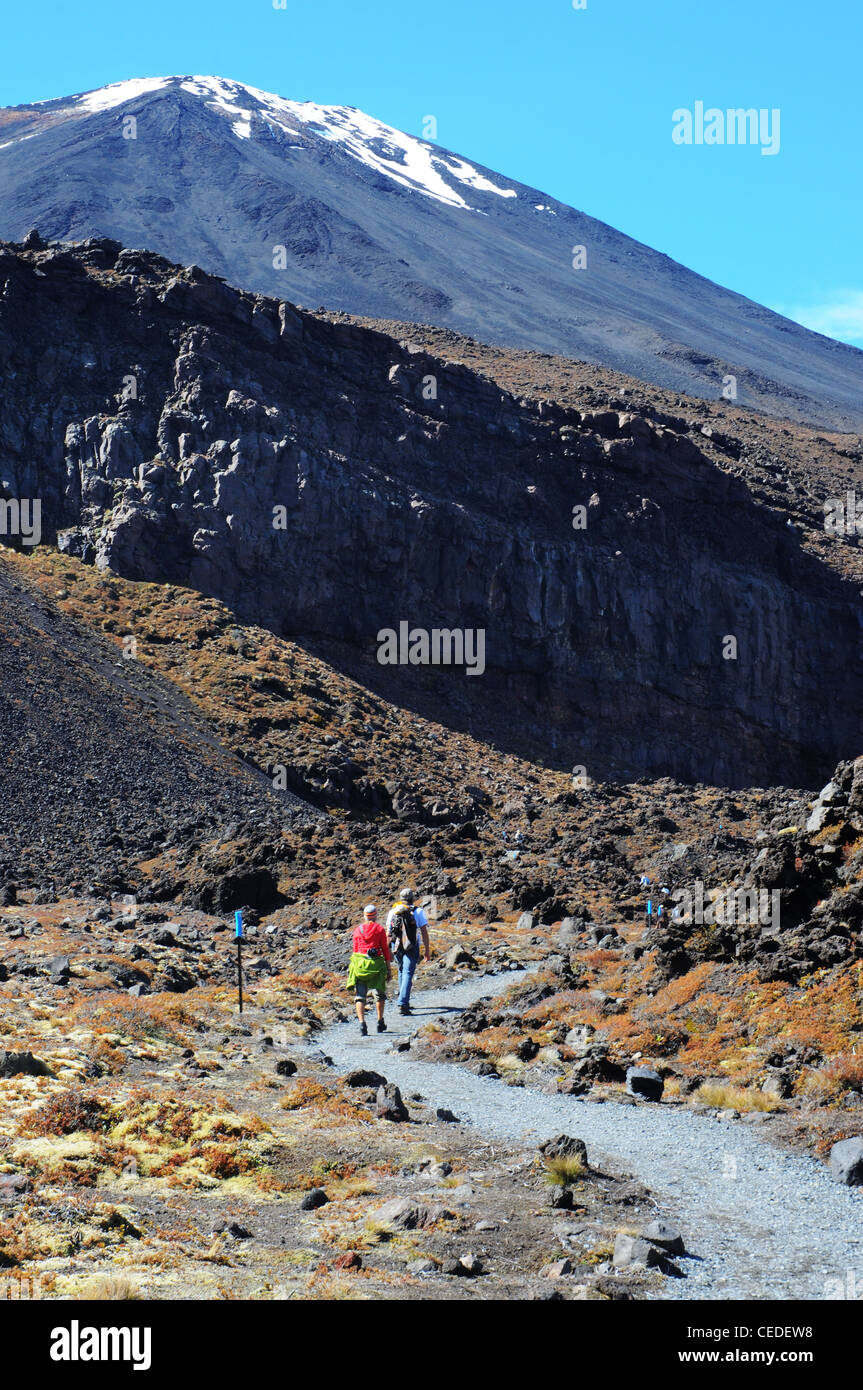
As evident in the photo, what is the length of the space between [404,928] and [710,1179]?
8794 mm

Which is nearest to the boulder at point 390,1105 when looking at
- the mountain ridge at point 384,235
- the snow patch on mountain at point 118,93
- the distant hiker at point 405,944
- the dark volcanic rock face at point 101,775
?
the distant hiker at point 405,944

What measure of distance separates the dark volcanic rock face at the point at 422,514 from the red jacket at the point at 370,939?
34398 millimetres

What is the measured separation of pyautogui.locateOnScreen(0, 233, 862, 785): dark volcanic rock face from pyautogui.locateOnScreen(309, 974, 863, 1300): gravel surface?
39.0m

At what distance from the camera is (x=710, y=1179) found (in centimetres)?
926

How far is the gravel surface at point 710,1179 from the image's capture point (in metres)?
7.14

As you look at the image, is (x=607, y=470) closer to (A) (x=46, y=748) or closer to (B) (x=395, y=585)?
(B) (x=395, y=585)

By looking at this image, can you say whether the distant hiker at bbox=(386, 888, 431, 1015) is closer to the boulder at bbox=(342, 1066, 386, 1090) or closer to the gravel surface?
the gravel surface

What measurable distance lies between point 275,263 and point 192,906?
325 ft

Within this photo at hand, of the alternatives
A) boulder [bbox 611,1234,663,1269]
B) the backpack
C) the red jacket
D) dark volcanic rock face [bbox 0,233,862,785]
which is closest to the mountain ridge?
dark volcanic rock face [bbox 0,233,862,785]

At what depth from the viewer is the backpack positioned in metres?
17.6

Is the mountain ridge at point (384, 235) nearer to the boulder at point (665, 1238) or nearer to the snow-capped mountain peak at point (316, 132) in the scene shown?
the snow-capped mountain peak at point (316, 132)

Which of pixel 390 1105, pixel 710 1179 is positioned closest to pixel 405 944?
pixel 390 1105

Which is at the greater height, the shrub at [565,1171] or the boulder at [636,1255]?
the boulder at [636,1255]
